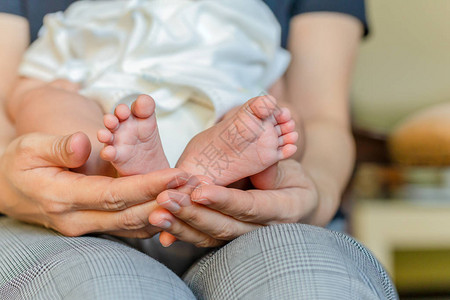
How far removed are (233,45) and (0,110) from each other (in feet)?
1.16

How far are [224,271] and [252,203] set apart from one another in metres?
0.07

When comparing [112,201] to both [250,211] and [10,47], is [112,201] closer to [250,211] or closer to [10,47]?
[250,211]

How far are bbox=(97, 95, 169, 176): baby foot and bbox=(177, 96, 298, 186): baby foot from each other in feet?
0.15

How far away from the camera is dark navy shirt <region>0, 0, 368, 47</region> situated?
2.99 feet

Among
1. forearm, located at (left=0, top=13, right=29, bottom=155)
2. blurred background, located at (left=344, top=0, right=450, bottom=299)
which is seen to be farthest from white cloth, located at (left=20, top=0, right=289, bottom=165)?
blurred background, located at (left=344, top=0, right=450, bottom=299)

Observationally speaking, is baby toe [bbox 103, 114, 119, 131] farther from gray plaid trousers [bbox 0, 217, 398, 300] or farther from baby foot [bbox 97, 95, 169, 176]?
gray plaid trousers [bbox 0, 217, 398, 300]

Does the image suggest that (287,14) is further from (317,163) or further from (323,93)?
(317,163)

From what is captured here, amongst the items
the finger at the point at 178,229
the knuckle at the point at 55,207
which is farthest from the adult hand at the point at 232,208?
the knuckle at the point at 55,207

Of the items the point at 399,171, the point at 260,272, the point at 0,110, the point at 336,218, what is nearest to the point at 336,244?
the point at 260,272

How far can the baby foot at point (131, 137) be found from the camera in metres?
0.50

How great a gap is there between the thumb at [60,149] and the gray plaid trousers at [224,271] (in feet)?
0.26

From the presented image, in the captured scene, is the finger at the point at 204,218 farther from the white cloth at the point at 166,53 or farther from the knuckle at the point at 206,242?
the white cloth at the point at 166,53

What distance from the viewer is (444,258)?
5.48ft

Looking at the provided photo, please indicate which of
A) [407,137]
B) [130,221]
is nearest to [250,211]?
[130,221]
